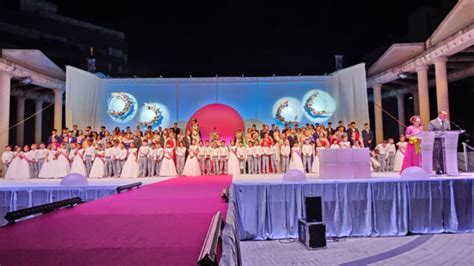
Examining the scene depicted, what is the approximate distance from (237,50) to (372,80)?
619cm

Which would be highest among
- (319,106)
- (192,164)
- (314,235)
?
(319,106)

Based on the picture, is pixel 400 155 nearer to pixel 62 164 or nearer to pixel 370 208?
pixel 370 208

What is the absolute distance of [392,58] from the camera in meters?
13.7

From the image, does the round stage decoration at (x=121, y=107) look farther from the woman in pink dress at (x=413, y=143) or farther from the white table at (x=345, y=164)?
the woman in pink dress at (x=413, y=143)

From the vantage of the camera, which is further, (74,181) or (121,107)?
(121,107)

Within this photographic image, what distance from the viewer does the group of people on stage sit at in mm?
10516

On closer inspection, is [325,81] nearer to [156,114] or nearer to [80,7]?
[156,114]

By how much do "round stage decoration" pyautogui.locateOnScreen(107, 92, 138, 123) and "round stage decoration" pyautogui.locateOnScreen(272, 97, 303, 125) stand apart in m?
5.85

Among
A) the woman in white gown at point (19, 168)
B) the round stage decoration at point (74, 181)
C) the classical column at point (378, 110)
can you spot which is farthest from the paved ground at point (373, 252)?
the classical column at point (378, 110)

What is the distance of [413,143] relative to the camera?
756 cm

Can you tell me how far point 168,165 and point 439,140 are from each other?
7.42m

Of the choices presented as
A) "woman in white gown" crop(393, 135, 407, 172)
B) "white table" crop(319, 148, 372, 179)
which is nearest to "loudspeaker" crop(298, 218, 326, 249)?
"white table" crop(319, 148, 372, 179)

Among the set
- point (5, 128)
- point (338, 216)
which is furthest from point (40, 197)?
point (5, 128)

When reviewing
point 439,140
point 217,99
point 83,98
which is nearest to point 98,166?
point 83,98
